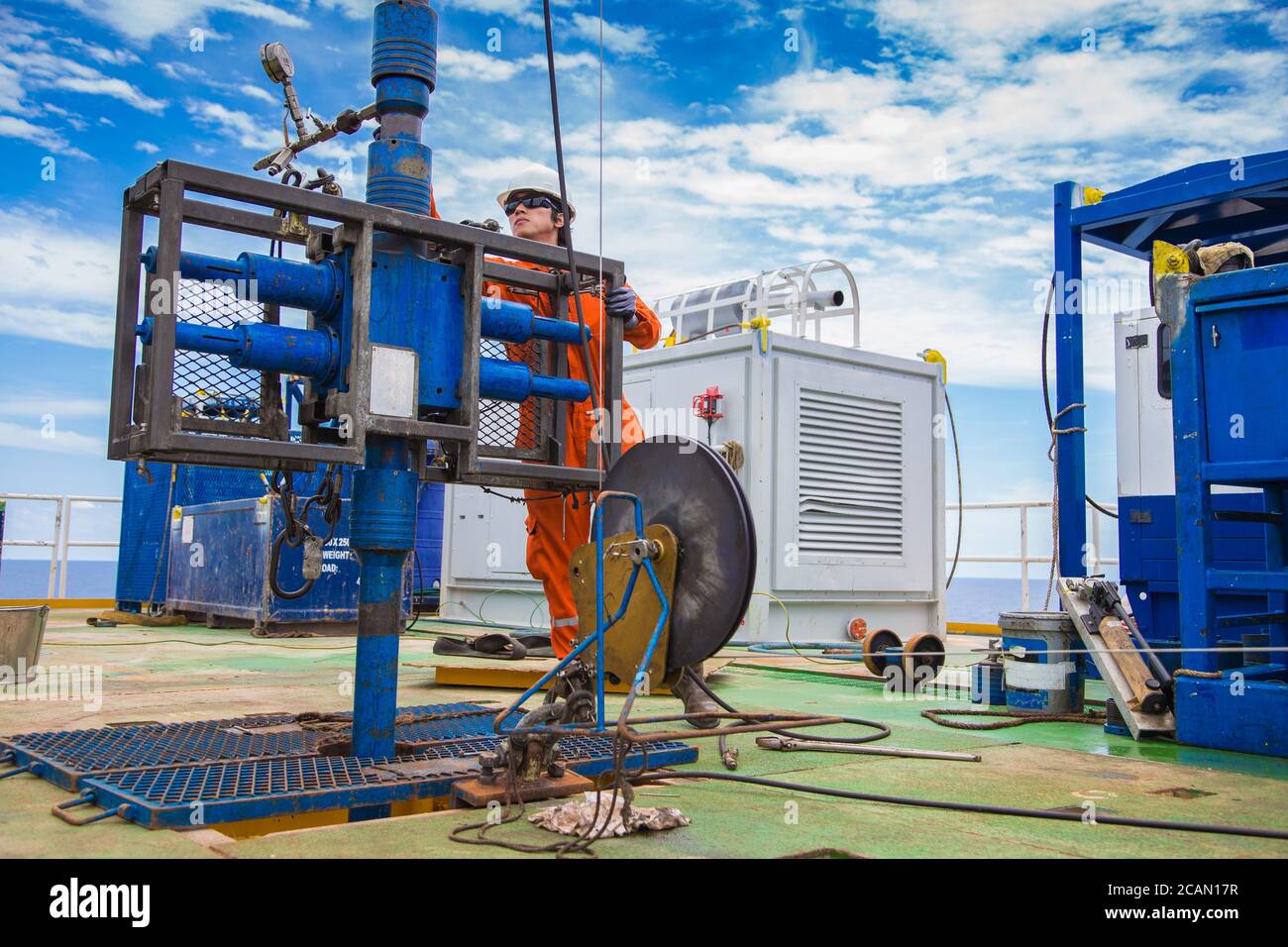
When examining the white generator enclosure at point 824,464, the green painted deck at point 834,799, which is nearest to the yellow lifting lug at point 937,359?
the white generator enclosure at point 824,464

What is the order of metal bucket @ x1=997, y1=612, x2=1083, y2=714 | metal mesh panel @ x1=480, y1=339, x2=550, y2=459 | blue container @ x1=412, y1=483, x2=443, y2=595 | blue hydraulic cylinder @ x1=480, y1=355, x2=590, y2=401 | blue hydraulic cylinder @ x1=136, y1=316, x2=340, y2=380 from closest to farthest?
blue hydraulic cylinder @ x1=136, y1=316, x2=340, y2=380, blue hydraulic cylinder @ x1=480, y1=355, x2=590, y2=401, metal mesh panel @ x1=480, y1=339, x2=550, y2=459, metal bucket @ x1=997, y1=612, x2=1083, y2=714, blue container @ x1=412, y1=483, x2=443, y2=595

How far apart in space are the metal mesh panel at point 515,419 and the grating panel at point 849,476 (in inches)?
153

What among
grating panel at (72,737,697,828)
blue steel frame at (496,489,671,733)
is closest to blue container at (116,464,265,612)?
grating panel at (72,737,697,828)

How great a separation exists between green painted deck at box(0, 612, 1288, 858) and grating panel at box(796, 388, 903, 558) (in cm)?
234

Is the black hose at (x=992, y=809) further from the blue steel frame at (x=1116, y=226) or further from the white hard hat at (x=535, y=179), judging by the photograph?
the white hard hat at (x=535, y=179)

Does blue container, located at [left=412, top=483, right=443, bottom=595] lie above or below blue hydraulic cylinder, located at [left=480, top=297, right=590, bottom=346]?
below

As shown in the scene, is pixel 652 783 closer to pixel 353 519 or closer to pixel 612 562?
pixel 612 562

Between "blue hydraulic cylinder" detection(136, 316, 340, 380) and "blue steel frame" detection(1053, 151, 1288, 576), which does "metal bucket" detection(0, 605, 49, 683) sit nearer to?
"blue hydraulic cylinder" detection(136, 316, 340, 380)

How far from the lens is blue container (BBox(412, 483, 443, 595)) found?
10.9 metres

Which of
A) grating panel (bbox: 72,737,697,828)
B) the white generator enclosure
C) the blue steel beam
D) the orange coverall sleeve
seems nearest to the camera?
grating panel (bbox: 72,737,697,828)

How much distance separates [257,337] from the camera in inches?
100

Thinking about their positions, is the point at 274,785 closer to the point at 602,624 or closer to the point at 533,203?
the point at 602,624

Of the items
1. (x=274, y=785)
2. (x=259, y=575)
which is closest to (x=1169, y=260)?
(x=274, y=785)

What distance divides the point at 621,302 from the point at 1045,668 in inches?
95.6
